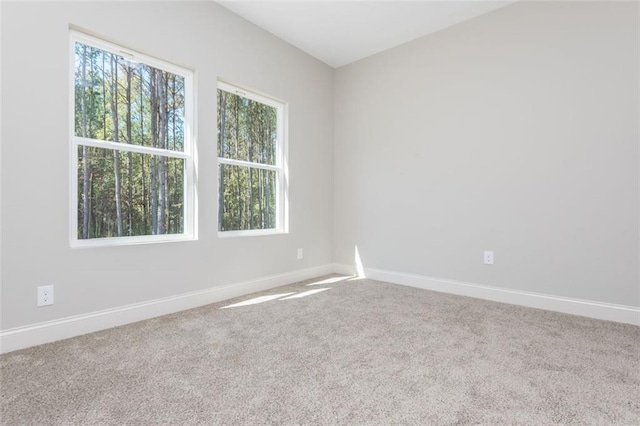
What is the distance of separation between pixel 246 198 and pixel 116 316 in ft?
4.85

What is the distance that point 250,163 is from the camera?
10.4ft

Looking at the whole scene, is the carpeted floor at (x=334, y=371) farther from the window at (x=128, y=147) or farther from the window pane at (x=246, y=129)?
the window pane at (x=246, y=129)

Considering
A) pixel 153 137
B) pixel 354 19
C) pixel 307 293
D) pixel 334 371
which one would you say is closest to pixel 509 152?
pixel 354 19

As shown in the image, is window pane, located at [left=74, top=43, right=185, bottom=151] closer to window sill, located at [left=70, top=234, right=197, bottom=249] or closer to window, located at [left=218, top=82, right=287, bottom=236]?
window, located at [left=218, top=82, right=287, bottom=236]

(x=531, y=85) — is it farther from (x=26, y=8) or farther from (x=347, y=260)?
(x=26, y=8)

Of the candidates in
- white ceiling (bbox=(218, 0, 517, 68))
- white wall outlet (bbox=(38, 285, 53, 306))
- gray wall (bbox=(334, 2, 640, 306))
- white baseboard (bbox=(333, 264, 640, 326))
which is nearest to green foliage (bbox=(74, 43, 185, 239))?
white wall outlet (bbox=(38, 285, 53, 306))

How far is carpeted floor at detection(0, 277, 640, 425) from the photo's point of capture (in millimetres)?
1239

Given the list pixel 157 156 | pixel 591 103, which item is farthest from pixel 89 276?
pixel 591 103

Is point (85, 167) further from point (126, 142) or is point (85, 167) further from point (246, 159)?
point (246, 159)

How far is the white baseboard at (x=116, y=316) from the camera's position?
1.80 meters

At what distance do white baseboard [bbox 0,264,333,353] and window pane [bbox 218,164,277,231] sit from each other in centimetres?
58

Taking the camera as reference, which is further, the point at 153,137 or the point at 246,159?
the point at 246,159

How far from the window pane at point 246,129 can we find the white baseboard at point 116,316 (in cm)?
126

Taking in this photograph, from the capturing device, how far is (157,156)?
249 cm
